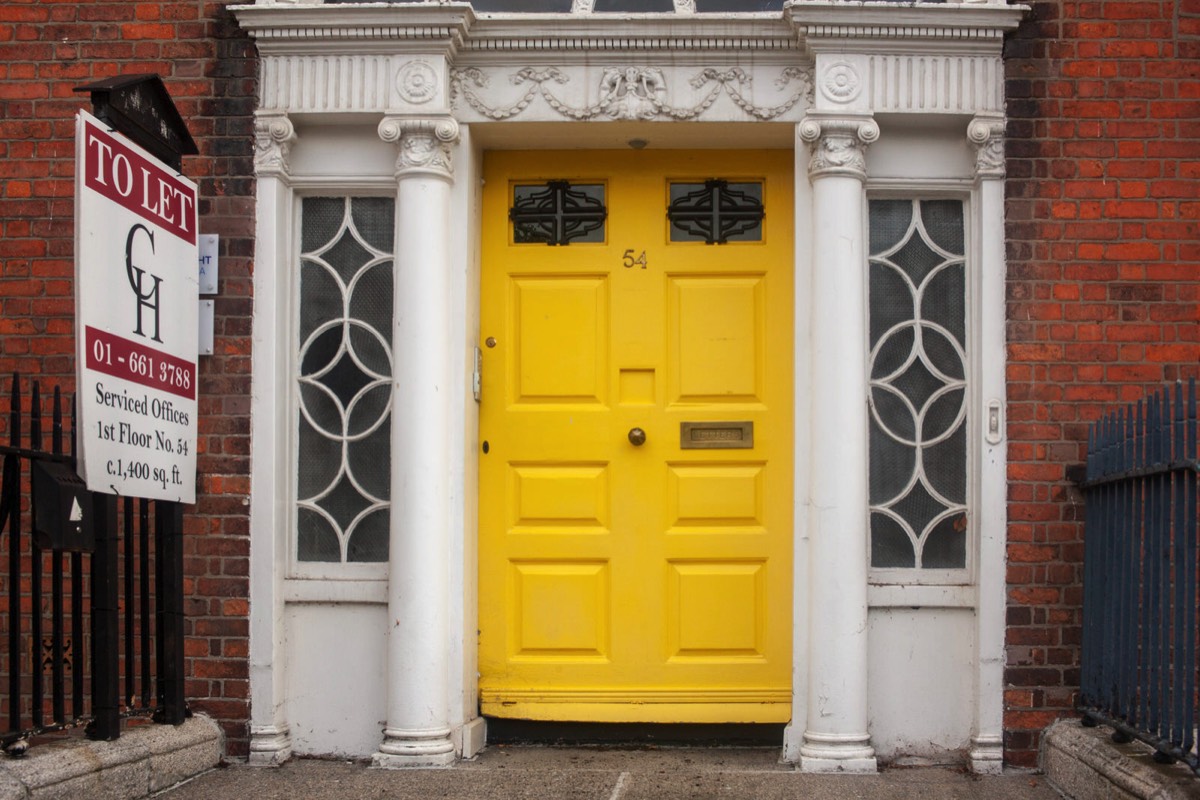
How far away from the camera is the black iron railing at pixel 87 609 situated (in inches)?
175

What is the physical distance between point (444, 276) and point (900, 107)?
1972 mm

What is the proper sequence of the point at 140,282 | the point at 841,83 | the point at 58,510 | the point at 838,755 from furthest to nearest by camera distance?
the point at 841,83, the point at 838,755, the point at 140,282, the point at 58,510

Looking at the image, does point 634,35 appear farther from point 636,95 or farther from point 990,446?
point 990,446

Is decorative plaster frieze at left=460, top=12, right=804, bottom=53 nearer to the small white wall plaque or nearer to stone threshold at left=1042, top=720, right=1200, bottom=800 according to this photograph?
the small white wall plaque

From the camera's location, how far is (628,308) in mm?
5949

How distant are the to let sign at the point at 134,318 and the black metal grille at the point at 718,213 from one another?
2.04m

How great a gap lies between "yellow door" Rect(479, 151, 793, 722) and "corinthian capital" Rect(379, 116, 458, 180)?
0.59m

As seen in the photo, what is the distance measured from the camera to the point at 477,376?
231 inches

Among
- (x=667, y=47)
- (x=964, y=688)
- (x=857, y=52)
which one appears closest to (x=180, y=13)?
(x=667, y=47)

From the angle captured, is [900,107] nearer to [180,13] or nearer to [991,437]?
[991,437]

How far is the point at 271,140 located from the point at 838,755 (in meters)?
3.37

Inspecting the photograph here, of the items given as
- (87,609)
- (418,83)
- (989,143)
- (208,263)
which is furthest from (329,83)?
(989,143)

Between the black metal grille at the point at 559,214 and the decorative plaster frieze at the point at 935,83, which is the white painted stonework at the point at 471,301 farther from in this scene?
the black metal grille at the point at 559,214

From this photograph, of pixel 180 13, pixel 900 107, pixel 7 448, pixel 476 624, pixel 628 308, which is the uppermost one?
pixel 180 13
